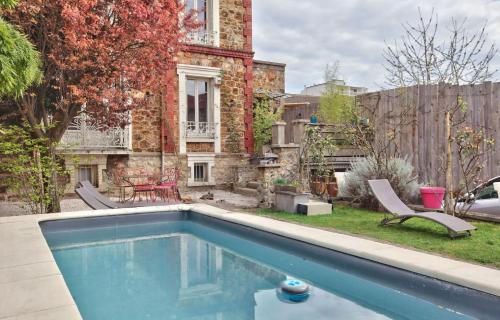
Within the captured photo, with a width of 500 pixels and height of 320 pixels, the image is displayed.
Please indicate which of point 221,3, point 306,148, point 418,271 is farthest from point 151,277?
point 221,3

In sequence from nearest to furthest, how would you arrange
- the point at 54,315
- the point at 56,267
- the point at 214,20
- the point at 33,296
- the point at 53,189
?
the point at 54,315 → the point at 33,296 → the point at 56,267 → the point at 53,189 → the point at 214,20

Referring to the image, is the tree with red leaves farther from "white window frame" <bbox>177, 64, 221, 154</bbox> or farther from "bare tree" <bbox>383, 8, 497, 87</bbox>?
"bare tree" <bbox>383, 8, 497, 87</bbox>

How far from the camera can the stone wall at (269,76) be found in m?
19.4

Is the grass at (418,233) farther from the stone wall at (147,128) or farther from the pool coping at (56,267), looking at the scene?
the stone wall at (147,128)

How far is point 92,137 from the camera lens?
12.6 meters

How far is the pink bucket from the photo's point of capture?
819 cm

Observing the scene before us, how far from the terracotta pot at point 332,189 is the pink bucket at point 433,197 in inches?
114

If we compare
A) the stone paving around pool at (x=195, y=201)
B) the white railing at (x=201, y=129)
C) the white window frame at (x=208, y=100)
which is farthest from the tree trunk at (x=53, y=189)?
the white window frame at (x=208, y=100)

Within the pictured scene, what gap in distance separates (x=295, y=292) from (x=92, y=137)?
9944mm

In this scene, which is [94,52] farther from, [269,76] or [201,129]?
[269,76]

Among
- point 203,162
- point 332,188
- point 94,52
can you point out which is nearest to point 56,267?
point 94,52

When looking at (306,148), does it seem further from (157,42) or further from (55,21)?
(55,21)

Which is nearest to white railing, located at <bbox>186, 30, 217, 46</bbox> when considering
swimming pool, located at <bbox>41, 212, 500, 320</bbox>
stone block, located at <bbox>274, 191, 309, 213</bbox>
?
stone block, located at <bbox>274, 191, 309, 213</bbox>

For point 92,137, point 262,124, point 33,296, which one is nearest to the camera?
point 33,296
